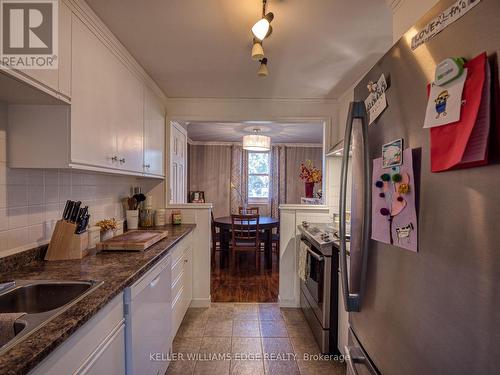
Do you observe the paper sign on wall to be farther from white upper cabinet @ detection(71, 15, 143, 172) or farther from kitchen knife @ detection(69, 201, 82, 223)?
kitchen knife @ detection(69, 201, 82, 223)

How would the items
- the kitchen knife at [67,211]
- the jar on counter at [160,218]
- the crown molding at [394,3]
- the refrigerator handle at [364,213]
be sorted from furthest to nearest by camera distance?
the jar on counter at [160,218] → the kitchen knife at [67,211] → the crown molding at [394,3] → the refrigerator handle at [364,213]

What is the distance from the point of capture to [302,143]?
19.1 ft

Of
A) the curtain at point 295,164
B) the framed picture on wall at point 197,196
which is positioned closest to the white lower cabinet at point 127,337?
the framed picture on wall at point 197,196

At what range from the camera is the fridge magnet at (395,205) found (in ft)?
2.22

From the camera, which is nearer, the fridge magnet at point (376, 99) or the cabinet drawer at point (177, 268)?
the fridge magnet at point (376, 99)

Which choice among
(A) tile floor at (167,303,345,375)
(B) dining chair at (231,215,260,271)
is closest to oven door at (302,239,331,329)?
(A) tile floor at (167,303,345,375)

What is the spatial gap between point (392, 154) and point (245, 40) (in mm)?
1346

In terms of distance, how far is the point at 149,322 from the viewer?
143 centimetres

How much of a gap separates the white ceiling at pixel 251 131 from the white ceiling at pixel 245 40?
1493 millimetres

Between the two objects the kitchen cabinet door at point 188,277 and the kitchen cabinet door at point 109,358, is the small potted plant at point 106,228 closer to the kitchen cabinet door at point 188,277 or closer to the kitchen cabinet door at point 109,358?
the kitchen cabinet door at point 188,277

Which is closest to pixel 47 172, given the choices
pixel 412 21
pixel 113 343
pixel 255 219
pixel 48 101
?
pixel 48 101

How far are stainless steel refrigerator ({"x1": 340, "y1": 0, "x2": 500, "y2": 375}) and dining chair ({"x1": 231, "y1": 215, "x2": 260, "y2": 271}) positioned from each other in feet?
10.1

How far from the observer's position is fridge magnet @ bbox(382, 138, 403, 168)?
72cm

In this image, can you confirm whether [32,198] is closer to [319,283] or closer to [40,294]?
[40,294]
